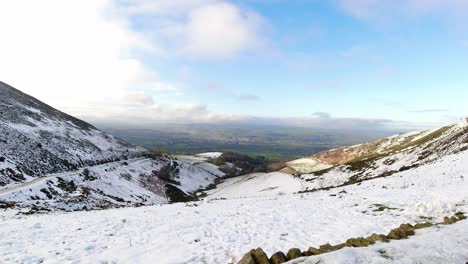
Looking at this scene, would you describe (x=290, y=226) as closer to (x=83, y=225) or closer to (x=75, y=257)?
(x=75, y=257)

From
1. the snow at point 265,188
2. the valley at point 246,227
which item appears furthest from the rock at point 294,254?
the snow at point 265,188

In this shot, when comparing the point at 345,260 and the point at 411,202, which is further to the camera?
the point at 411,202

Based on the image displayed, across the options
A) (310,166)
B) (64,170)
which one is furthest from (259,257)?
(310,166)

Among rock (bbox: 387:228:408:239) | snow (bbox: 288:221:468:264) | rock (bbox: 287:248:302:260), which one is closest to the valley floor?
snow (bbox: 288:221:468:264)

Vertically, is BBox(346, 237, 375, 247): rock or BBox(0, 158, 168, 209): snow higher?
BBox(346, 237, 375, 247): rock

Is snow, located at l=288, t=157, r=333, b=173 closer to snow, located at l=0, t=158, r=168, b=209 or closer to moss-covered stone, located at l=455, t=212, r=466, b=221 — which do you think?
snow, located at l=0, t=158, r=168, b=209

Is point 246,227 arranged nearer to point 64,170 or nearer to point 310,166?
point 64,170

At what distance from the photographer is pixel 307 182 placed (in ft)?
232

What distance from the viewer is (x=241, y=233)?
14.9m

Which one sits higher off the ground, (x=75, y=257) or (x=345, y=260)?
(x=345, y=260)

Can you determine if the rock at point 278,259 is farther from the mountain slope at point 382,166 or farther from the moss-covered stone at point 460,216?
the mountain slope at point 382,166

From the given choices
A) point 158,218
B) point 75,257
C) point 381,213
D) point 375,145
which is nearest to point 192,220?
point 158,218

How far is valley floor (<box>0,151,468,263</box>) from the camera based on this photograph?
860 centimetres

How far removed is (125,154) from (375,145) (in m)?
103
